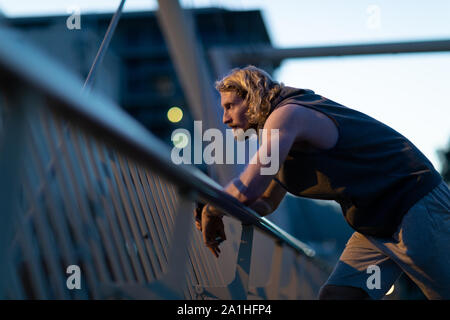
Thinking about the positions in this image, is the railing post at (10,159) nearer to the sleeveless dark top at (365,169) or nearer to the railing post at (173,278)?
the railing post at (173,278)

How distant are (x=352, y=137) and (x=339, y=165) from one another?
0.36ft

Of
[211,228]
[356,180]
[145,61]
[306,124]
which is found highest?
[145,61]

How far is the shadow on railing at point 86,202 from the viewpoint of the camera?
74cm

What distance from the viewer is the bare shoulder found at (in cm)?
158

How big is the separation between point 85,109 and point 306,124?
94 centimetres

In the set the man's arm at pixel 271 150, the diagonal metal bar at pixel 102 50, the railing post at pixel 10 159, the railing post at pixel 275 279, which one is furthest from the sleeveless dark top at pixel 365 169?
the diagonal metal bar at pixel 102 50

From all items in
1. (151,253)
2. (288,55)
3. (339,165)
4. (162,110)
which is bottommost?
(151,253)

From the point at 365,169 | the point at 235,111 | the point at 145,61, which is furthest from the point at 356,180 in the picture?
the point at 145,61

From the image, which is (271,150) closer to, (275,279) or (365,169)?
(365,169)

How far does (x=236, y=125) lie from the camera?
1.91 m

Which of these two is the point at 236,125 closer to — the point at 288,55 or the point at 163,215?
the point at 163,215

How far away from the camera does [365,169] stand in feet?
5.68

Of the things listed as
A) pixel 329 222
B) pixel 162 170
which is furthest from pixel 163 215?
pixel 329 222
